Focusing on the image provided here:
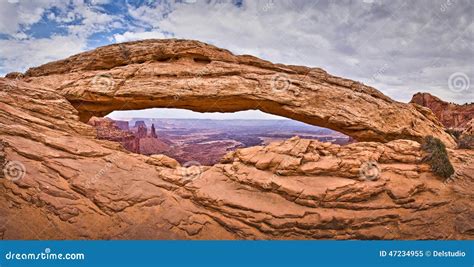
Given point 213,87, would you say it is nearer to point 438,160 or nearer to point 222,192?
point 222,192

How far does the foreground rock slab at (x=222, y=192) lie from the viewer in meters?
8.74

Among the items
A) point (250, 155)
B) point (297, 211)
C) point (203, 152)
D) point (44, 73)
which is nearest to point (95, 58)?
point (44, 73)

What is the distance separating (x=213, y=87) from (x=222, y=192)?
5935 millimetres

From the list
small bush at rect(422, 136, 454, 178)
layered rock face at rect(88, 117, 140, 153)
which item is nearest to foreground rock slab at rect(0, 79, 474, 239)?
small bush at rect(422, 136, 454, 178)

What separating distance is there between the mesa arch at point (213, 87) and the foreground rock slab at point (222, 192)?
3.05m

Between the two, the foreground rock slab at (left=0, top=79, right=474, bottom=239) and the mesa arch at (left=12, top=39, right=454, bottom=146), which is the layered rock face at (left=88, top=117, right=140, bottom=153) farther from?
the foreground rock slab at (left=0, top=79, right=474, bottom=239)

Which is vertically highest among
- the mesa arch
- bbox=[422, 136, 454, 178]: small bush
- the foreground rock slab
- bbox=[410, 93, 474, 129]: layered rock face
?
bbox=[410, 93, 474, 129]: layered rock face

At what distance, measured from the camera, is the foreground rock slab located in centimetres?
874

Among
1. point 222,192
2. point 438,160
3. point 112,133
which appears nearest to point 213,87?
point 222,192

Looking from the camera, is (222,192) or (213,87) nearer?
(222,192)

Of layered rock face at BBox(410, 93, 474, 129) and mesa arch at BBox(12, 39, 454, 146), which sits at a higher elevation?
layered rock face at BBox(410, 93, 474, 129)

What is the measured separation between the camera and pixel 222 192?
9.64 m

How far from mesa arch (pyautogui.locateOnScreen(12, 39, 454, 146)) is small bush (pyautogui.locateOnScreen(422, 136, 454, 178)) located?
2815 millimetres

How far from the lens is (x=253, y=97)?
13758mm
